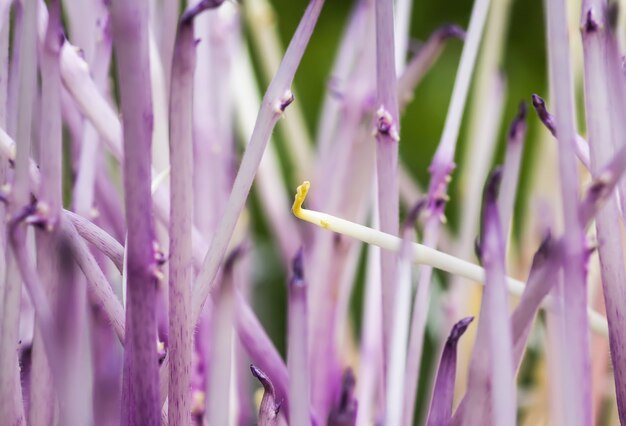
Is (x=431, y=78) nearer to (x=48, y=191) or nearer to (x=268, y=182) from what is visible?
(x=268, y=182)

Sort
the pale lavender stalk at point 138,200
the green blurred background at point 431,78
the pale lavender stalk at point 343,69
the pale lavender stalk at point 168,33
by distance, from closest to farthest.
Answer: the pale lavender stalk at point 138,200
the pale lavender stalk at point 168,33
the pale lavender stalk at point 343,69
the green blurred background at point 431,78

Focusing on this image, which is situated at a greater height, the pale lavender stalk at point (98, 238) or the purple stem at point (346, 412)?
the pale lavender stalk at point (98, 238)

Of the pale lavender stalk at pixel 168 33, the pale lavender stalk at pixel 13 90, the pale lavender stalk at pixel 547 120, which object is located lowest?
the pale lavender stalk at pixel 547 120

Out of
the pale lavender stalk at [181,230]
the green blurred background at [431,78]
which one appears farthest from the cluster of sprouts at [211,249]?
the green blurred background at [431,78]

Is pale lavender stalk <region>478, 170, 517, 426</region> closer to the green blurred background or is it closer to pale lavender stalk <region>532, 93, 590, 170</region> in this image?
pale lavender stalk <region>532, 93, 590, 170</region>

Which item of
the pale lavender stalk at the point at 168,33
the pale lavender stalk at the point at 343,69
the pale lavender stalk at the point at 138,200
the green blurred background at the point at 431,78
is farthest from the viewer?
the green blurred background at the point at 431,78

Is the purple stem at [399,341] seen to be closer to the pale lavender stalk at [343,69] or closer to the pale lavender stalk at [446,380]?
the pale lavender stalk at [446,380]

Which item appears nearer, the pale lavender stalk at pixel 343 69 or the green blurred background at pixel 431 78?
the pale lavender stalk at pixel 343 69
